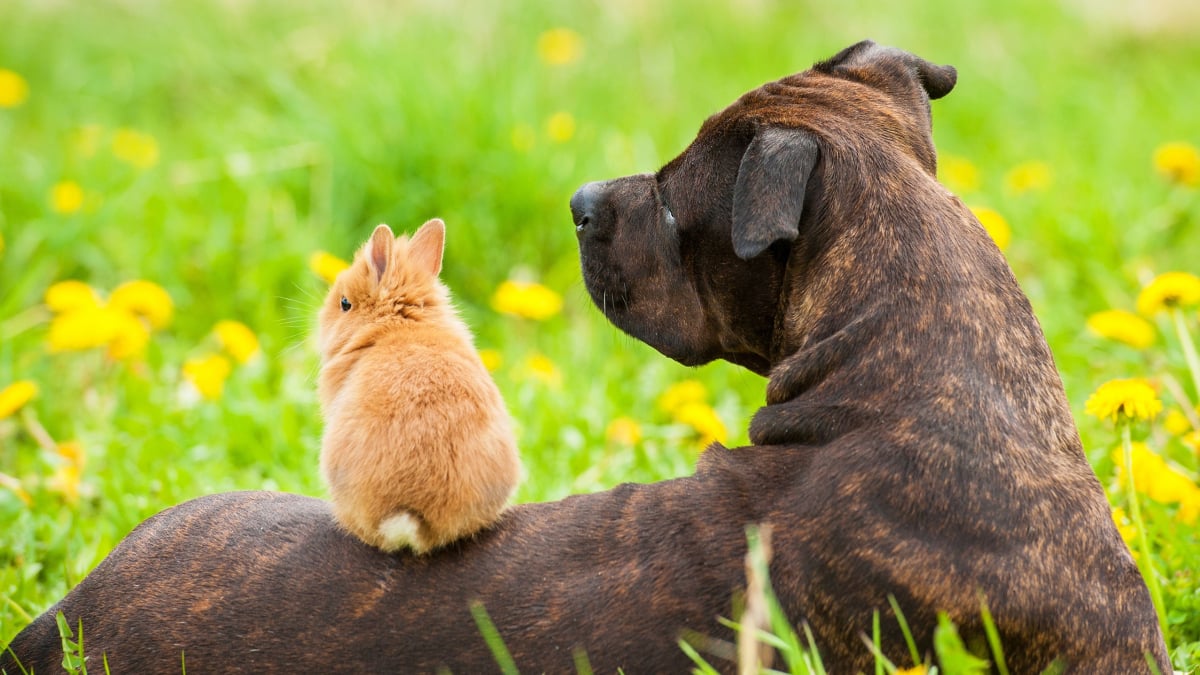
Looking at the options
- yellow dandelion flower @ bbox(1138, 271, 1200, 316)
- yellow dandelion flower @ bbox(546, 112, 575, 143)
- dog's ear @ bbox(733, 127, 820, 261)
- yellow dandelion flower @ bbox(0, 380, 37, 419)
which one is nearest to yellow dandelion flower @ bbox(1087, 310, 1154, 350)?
yellow dandelion flower @ bbox(1138, 271, 1200, 316)

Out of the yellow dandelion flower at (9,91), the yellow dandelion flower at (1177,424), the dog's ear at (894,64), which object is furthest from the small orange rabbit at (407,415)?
the yellow dandelion flower at (9,91)

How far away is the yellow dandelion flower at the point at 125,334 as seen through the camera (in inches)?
168

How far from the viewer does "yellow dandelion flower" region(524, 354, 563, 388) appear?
4.79 metres

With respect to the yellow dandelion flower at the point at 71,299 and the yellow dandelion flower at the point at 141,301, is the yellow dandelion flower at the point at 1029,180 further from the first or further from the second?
the yellow dandelion flower at the point at 71,299

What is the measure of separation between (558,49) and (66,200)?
2.76 m

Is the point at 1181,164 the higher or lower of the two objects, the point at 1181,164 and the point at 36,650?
the higher

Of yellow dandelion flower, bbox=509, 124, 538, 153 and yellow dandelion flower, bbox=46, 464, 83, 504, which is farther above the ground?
yellow dandelion flower, bbox=509, 124, 538, 153

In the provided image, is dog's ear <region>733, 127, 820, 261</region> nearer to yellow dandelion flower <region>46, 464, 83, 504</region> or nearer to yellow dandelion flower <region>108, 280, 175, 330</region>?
yellow dandelion flower <region>46, 464, 83, 504</region>

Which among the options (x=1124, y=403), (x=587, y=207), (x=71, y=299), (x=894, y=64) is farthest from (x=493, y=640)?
(x=71, y=299)

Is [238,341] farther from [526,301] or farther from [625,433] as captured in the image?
[625,433]

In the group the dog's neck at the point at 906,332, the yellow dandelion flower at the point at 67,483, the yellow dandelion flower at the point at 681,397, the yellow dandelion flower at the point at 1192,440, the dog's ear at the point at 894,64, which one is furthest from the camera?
the yellow dandelion flower at the point at 681,397

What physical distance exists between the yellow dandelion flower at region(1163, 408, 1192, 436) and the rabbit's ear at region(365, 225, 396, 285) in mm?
2424

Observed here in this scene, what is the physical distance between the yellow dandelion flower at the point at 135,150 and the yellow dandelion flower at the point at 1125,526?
504 centimetres

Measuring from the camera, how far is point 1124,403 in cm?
287
